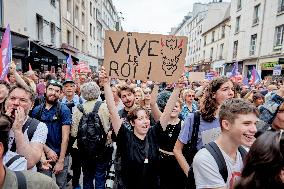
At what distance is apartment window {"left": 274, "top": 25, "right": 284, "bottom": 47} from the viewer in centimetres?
1920

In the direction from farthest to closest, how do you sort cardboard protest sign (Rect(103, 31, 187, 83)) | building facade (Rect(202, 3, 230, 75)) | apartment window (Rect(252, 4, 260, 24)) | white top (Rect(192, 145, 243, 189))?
building facade (Rect(202, 3, 230, 75)), apartment window (Rect(252, 4, 260, 24)), cardboard protest sign (Rect(103, 31, 187, 83)), white top (Rect(192, 145, 243, 189))

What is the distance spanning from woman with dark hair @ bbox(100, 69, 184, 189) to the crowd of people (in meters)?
0.01

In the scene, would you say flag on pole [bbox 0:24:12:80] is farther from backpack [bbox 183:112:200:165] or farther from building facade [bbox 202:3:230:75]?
building facade [bbox 202:3:230:75]

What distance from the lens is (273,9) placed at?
797 inches

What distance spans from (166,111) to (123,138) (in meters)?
0.57

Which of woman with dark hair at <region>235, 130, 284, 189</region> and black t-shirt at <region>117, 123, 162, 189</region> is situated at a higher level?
woman with dark hair at <region>235, 130, 284, 189</region>

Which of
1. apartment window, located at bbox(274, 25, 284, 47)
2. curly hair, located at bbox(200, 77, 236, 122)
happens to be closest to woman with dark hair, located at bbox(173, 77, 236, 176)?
curly hair, located at bbox(200, 77, 236, 122)

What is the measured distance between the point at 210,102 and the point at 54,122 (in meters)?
2.17

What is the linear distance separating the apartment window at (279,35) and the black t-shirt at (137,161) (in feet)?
64.2

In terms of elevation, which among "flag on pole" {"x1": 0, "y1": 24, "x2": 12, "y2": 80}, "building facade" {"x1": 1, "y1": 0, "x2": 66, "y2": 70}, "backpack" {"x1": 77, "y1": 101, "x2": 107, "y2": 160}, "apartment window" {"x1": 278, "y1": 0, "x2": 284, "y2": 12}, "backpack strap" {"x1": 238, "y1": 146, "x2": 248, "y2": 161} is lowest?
"backpack" {"x1": 77, "y1": 101, "x2": 107, "y2": 160}

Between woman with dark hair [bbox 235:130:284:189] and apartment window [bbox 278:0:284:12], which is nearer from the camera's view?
woman with dark hair [bbox 235:130:284:189]

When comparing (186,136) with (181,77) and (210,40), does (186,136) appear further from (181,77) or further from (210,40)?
(210,40)

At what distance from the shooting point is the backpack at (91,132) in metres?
3.98

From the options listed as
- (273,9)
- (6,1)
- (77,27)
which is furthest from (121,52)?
(77,27)
